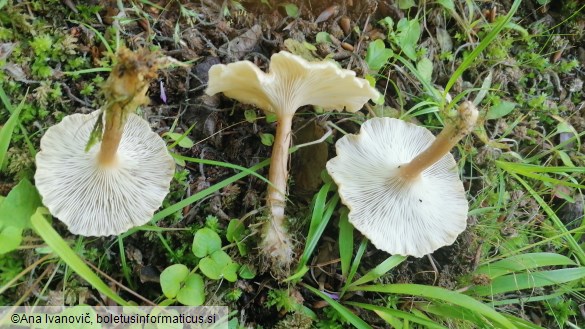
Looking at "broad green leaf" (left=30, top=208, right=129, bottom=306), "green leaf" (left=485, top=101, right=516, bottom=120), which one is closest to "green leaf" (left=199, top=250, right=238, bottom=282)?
"broad green leaf" (left=30, top=208, right=129, bottom=306)

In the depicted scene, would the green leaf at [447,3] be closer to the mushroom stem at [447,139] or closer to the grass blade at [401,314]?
the mushroom stem at [447,139]

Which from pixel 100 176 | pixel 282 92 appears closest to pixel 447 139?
pixel 282 92

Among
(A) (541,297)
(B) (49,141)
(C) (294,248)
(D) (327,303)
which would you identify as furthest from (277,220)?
(A) (541,297)

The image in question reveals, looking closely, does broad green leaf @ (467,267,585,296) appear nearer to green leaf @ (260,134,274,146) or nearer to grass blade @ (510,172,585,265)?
grass blade @ (510,172,585,265)

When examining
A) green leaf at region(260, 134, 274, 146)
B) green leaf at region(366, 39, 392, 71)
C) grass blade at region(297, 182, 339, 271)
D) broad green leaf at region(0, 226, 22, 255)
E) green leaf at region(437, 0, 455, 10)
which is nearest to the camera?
broad green leaf at region(0, 226, 22, 255)

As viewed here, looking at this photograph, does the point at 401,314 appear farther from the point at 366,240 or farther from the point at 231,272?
the point at 231,272
